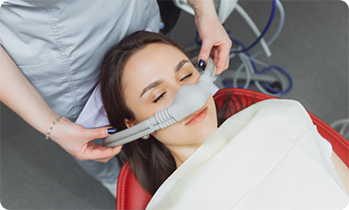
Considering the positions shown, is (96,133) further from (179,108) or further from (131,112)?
(179,108)

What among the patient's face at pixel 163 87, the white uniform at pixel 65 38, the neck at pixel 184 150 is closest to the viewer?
the white uniform at pixel 65 38

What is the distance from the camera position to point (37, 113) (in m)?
0.88

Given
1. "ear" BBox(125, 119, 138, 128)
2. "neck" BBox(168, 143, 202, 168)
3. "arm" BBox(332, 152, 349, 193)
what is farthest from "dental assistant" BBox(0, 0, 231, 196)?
"arm" BBox(332, 152, 349, 193)

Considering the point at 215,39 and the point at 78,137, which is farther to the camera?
the point at 215,39

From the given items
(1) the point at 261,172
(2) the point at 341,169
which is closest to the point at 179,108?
(1) the point at 261,172

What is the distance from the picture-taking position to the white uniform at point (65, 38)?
2.64 ft

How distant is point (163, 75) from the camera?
2.98 feet

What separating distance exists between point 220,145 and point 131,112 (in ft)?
1.16

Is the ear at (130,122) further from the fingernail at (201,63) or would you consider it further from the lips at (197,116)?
the fingernail at (201,63)

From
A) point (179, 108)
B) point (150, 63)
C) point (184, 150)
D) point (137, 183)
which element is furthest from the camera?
point (137, 183)

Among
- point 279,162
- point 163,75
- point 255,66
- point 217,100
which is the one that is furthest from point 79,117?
point 255,66

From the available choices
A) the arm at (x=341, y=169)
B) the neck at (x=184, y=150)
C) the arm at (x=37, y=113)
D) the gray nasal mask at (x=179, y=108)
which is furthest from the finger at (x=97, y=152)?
the arm at (x=341, y=169)

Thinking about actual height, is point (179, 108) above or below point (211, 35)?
below

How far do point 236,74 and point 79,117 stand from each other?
121 cm
